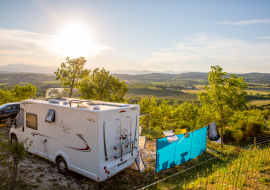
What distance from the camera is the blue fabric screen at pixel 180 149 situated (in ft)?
21.8

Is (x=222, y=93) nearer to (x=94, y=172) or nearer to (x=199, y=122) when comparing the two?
(x=94, y=172)

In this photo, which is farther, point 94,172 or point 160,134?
point 160,134

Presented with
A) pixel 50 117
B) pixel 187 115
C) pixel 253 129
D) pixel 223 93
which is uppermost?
pixel 223 93

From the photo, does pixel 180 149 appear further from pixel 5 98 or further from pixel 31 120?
pixel 5 98

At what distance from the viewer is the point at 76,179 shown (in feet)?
20.0

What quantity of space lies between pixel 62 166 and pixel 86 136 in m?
1.97

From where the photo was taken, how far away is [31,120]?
7.34 meters

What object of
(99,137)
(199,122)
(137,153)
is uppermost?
(99,137)

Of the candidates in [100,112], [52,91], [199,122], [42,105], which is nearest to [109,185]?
[100,112]

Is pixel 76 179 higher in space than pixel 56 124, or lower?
lower

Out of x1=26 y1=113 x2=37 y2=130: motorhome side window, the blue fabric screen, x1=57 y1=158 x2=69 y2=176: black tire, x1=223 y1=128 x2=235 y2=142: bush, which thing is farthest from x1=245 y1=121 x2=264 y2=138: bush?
x1=26 y1=113 x2=37 y2=130: motorhome side window

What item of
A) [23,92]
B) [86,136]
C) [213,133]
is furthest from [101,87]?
[86,136]

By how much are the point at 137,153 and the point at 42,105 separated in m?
4.47

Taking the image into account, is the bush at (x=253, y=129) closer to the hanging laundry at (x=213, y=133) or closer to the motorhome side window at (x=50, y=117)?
the hanging laundry at (x=213, y=133)
